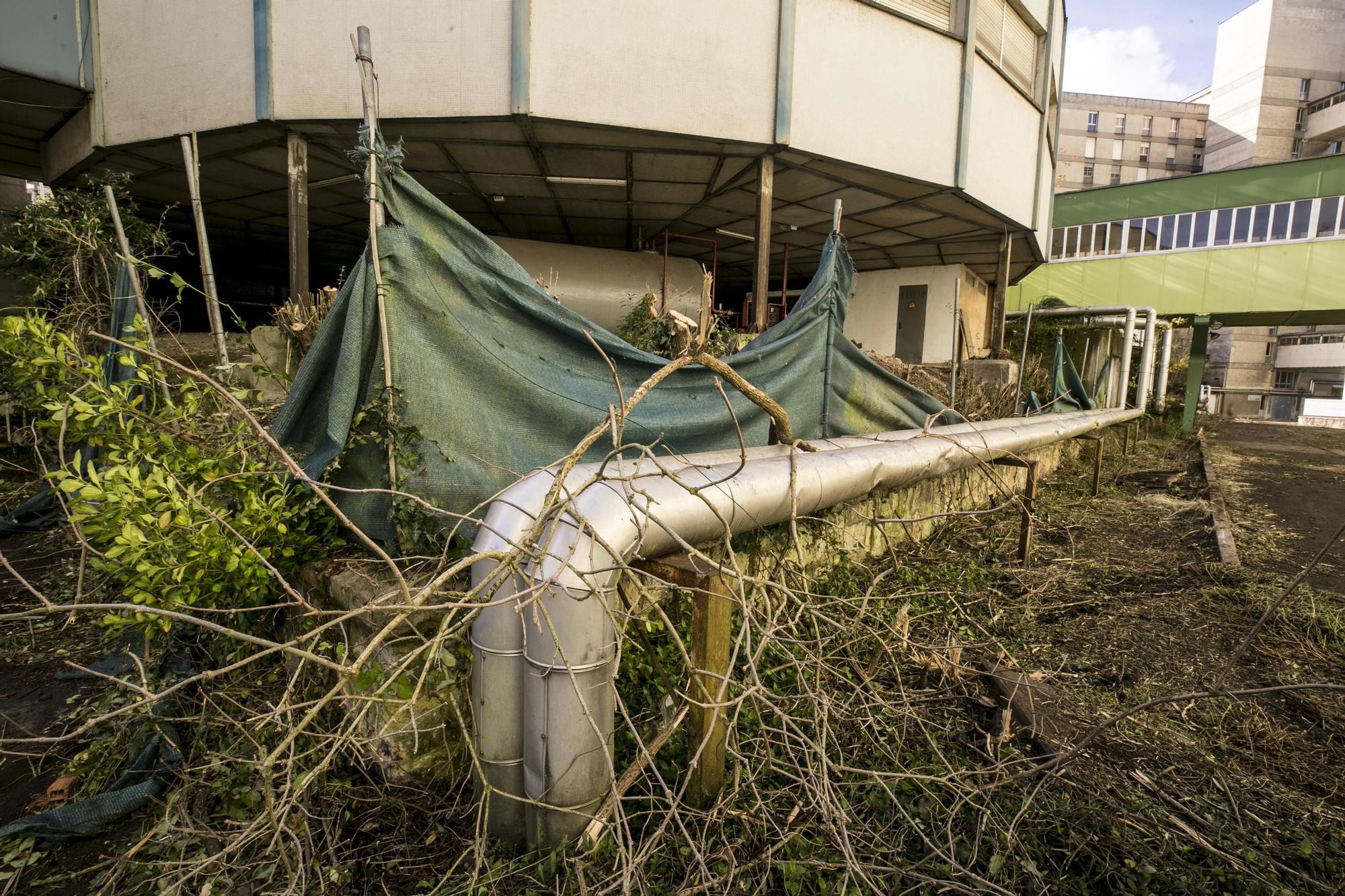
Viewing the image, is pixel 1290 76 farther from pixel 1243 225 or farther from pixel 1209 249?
pixel 1209 249

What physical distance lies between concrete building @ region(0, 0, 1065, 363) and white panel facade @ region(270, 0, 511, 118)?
0.02 metres

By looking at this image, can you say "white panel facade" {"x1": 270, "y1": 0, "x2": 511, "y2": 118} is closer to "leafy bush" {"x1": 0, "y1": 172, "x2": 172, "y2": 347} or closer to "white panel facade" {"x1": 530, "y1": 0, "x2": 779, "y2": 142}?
"white panel facade" {"x1": 530, "y1": 0, "x2": 779, "y2": 142}

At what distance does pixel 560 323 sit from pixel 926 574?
3.33 metres

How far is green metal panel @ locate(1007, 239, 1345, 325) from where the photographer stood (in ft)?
54.9

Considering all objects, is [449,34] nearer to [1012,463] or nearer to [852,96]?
[852,96]

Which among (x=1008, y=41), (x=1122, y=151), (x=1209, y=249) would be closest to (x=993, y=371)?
(x=1008, y=41)

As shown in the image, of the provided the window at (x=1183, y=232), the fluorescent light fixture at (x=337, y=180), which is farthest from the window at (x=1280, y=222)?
the fluorescent light fixture at (x=337, y=180)

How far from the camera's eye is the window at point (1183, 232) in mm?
18953

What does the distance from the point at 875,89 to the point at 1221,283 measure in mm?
17547

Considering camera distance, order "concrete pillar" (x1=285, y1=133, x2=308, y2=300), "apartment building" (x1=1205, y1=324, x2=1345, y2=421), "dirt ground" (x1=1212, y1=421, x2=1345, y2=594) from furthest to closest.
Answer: "apartment building" (x1=1205, y1=324, x2=1345, y2=421)
"concrete pillar" (x1=285, y1=133, x2=308, y2=300)
"dirt ground" (x1=1212, y1=421, x2=1345, y2=594)

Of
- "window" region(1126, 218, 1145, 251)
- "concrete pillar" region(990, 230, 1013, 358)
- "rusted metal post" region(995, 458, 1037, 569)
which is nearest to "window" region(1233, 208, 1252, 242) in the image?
"window" region(1126, 218, 1145, 251)

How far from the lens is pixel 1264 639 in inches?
154

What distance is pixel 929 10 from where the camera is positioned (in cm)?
802

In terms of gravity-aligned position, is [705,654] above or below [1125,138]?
below
